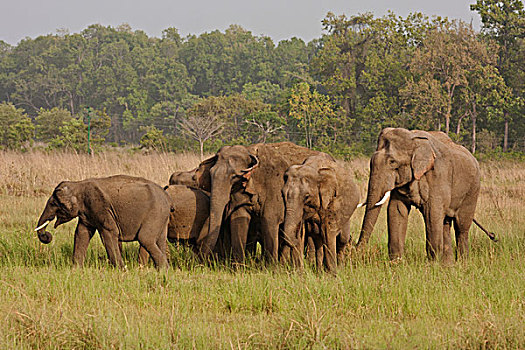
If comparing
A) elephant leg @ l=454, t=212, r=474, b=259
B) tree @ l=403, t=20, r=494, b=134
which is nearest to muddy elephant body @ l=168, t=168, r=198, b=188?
elephant leg @ l=454, t=212, r=474, b=259

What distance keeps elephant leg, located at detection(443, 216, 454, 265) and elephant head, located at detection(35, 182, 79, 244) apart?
431cm

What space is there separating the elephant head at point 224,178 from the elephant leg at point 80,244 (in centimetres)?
134

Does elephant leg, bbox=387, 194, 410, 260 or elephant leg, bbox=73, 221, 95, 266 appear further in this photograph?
elephant leg, bbox=387, 194, 410, 260

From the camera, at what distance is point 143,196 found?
7301mm

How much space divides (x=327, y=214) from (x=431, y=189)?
133cm

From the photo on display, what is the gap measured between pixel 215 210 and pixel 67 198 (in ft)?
5.43

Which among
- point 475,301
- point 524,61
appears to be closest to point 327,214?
point 475,301

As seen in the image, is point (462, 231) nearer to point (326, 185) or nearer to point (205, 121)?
point (326, 185)

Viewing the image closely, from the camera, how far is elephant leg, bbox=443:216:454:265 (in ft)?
25.3

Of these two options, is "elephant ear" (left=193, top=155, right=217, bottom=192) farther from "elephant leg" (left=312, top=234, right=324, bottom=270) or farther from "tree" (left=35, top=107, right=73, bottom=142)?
"tree" (left=35, top=107, right=73, bottom=142)

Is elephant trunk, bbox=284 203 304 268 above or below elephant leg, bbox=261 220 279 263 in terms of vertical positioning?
above

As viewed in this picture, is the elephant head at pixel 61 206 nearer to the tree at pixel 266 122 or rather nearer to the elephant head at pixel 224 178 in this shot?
the elephant head at pixel 224 178

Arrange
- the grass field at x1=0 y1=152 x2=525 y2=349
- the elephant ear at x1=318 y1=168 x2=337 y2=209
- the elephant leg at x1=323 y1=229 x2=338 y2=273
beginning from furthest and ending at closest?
the elephant leg at x1=323 y1=229 x2=338 y2=273 < the elephant ear at x1=318 y1=168 x2=337 y2=209 < the grass field at x1=0 y1=152 x2=525 y2=349

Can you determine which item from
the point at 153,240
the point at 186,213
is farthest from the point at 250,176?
the point at 153,240
